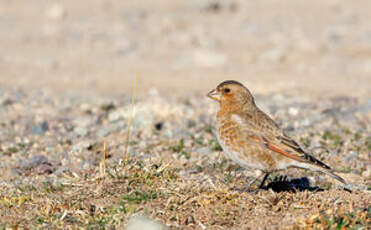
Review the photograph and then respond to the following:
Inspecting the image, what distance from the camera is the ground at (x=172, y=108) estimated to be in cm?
470

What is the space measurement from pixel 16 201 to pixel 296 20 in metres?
13.5

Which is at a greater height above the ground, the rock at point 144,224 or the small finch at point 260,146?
the small finch at point 260,146

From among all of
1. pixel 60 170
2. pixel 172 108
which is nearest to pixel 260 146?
pixel 60 170

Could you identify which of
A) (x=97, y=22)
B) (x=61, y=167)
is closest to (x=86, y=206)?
(x=61, y=167)

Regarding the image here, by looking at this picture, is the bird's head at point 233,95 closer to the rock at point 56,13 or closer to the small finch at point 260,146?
the small finch at point 260,146

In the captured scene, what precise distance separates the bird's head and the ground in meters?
0.64

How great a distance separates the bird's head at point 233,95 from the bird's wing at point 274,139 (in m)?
0.20

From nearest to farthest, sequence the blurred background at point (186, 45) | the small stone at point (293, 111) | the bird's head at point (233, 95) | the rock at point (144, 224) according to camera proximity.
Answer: the rock at point (144, 224) → the bird's head at point (233, 95) → the small stone at point (293, 111) → the blurred background at point (186, 45)

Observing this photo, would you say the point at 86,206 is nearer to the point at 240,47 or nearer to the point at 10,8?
the point at 240,47

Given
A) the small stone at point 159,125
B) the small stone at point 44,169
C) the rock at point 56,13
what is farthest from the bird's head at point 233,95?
the rock at point 56,13

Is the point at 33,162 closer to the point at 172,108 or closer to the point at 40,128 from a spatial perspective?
the point at 40,128

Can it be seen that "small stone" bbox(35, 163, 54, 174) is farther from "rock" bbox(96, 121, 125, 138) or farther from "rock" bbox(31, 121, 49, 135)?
"rock" bbox(31, 121, 49, 135)

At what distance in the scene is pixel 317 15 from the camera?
59.2 ft

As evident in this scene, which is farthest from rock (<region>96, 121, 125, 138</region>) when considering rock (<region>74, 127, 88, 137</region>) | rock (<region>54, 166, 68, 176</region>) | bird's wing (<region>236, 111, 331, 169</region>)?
bird's wing (<region>236, 111, 331, 169</region>)
